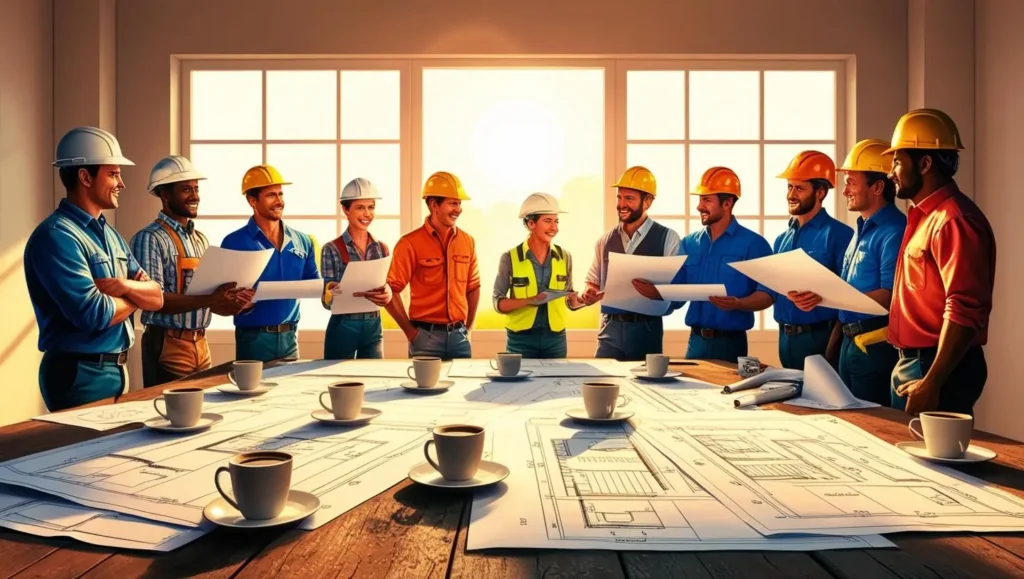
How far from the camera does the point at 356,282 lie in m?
2.99

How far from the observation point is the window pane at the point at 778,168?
16.3ft

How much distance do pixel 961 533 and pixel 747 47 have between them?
4.57 metres

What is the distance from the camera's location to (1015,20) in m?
4.17

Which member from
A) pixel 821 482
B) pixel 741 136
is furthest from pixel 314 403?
pixel 741 136

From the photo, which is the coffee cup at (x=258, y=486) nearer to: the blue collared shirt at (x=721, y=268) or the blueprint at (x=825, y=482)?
the blueprint at (x=825, y=482)

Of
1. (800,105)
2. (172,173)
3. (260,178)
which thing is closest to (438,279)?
(260,178)

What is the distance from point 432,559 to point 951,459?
0.97 meters

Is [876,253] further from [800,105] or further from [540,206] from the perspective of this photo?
[800,105]

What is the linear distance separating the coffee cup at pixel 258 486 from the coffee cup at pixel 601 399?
0.79 metres

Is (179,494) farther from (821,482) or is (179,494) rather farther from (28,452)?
(821,482)

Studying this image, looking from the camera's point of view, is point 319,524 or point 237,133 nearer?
point 319,524

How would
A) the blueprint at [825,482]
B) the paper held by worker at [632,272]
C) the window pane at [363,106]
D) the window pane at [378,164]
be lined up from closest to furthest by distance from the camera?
the blueprint at [825,482], the paper held by worker at [632,272], the window pane at [363,106], the window pane at [378,164]

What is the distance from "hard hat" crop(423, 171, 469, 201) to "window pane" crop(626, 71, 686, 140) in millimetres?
1618

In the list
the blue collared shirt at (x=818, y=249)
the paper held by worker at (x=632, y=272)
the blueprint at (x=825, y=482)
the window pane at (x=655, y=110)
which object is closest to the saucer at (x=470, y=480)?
the blueprint at (x=825, y=482)
